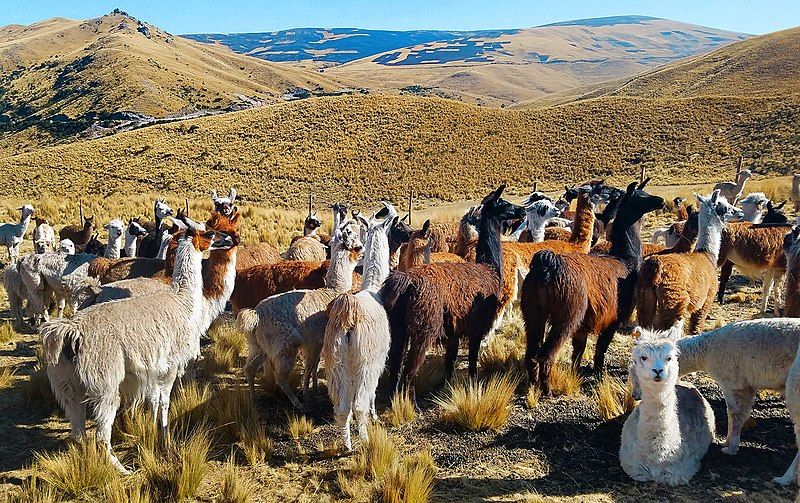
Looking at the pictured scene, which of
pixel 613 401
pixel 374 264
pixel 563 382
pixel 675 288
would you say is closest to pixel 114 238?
pixel 374 264

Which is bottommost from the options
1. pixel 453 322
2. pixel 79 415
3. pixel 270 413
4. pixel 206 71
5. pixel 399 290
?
pixel 270 413

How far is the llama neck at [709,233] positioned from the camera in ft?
23.0

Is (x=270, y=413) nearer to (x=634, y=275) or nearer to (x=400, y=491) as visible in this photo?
(x=400, y=491)

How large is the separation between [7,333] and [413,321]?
6309 mm

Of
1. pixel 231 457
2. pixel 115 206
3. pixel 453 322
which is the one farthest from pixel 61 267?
pixel 115 206

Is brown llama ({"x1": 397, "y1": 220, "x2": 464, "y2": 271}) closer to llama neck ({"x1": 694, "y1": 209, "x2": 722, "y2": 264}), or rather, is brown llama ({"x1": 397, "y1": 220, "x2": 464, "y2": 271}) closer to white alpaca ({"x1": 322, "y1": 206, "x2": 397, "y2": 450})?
llama neck ({"x1": 694, "y1": 209, "x2": 722, "y2": 264})

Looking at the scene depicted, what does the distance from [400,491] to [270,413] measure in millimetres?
2036

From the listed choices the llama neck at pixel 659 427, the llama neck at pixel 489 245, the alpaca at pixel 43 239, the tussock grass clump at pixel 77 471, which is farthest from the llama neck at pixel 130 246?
the llama neck at pixel 659 427

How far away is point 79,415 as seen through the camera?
167 inches

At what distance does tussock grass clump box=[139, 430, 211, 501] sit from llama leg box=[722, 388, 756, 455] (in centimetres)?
422

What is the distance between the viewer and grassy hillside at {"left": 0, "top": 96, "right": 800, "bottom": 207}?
3325 centimetres

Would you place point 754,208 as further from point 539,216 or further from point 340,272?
point 340,272

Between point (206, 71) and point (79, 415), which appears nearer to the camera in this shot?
point (79, 415)

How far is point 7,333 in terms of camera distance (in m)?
7.68
